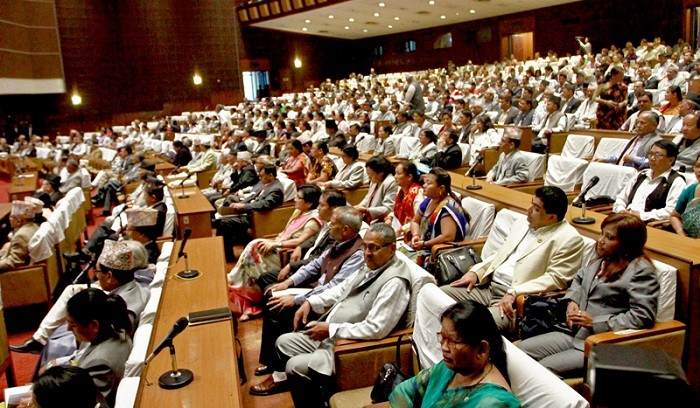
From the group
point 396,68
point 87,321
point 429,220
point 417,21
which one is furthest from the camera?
point 396,68

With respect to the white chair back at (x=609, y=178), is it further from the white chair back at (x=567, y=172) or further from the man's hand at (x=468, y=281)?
the man's hand at (x=468, y=281)

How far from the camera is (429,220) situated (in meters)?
3.73

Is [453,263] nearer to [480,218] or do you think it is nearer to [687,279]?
[480,218]

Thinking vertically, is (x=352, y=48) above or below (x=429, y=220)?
above

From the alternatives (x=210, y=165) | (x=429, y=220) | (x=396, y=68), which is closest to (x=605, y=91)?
(x=429, y=220)

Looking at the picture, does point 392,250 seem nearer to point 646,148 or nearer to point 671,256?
point 671,256

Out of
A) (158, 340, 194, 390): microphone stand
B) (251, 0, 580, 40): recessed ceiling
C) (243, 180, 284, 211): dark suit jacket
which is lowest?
(158, 340, 194, 390): microphone stand

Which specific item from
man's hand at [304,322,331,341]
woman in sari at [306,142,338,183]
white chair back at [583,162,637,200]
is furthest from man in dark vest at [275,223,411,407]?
woman in sari at [306,142,338,183]

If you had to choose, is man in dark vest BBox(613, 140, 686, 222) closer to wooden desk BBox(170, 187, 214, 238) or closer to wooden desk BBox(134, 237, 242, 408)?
wooden desk BBox(134, 237, 242, 408)

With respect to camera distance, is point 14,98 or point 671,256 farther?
point 14,98

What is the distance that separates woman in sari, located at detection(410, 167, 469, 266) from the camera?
358cm

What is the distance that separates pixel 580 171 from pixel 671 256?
2.44 meters

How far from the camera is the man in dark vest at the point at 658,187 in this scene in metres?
3.44

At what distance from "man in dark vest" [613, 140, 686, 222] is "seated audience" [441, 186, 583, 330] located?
860 millimetres
